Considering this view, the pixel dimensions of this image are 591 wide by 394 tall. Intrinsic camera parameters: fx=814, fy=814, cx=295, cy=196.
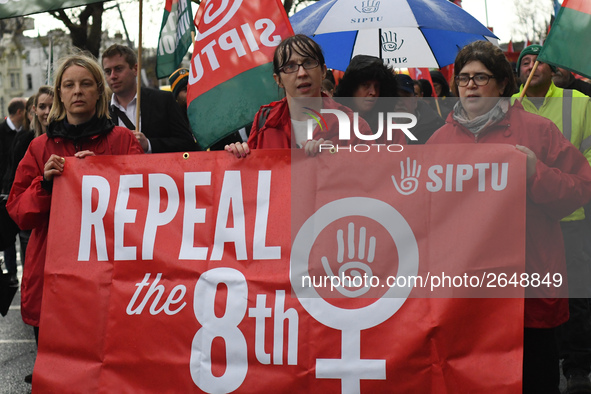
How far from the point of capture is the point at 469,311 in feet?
11.3

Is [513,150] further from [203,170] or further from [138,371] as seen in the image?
[138,371]

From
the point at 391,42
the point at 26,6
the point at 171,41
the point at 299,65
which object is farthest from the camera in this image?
the point at 391,42

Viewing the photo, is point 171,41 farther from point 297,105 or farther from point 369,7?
point 297,105

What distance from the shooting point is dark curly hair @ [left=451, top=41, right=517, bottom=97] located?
3.65 m

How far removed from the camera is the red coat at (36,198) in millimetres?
4055

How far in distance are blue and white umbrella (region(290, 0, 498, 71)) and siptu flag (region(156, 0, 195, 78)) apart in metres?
0.99

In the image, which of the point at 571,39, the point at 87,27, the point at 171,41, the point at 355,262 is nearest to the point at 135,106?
the point at 171,41

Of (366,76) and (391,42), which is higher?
(391,42)

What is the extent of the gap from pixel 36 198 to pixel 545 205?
2.42m

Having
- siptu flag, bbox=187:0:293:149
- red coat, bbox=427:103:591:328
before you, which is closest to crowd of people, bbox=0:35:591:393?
red coat, bbox=427:103:591:328

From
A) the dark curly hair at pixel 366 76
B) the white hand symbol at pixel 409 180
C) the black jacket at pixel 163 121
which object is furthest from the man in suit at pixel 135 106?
the white hand symbol at pixel 409 180

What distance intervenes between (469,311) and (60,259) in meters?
1.97

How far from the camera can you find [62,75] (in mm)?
4223

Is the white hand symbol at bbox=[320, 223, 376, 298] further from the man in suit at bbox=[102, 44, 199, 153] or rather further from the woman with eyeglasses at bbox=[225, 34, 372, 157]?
the man in suit at bbox=[102, 44, 199, 153]
